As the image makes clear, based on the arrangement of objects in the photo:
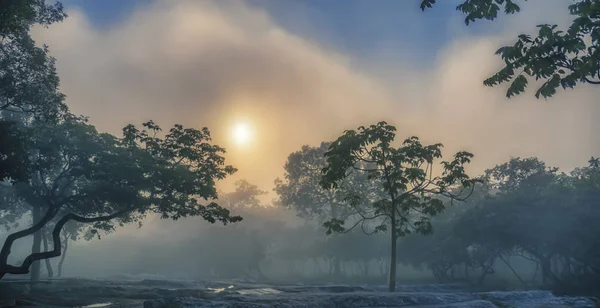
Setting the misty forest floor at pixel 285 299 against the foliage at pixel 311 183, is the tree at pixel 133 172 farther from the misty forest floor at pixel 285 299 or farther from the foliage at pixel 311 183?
the foliage at pixel 311 183

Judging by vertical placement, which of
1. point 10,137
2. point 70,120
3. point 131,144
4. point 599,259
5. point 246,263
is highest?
point 70,120

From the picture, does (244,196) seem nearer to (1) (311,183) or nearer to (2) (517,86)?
(1) (311,183)

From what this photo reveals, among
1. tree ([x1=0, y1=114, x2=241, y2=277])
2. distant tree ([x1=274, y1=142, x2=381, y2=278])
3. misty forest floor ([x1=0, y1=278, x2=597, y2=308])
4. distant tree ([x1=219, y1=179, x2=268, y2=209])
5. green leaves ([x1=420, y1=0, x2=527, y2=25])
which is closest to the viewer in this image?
green leaves ([x1=420, y1=0, x2=527, y2=25])

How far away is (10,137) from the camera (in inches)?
894

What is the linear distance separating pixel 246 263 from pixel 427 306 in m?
68.9

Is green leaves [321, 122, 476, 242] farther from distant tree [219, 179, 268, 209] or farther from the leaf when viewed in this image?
distant tree [219, 179, 268, 209]

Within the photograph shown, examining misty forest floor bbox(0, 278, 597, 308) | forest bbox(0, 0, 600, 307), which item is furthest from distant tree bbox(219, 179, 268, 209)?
misty forest floor bbox(0, 278, 597, 308)

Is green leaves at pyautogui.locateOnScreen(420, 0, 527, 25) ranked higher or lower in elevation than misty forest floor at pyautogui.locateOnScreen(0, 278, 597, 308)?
higher

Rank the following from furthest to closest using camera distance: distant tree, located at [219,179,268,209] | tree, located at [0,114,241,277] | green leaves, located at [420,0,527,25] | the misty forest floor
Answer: distant tree, located at [219,179,268,209], tree, located at [0,114,241,277], the misty forest floor, green leaves, located at [420,0,527,25]

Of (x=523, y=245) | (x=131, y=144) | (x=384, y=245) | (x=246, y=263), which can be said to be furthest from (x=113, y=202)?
(x=246, y=263)

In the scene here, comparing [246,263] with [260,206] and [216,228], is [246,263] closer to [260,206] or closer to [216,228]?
[216,228]

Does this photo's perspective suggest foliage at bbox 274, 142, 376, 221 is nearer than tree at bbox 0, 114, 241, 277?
No

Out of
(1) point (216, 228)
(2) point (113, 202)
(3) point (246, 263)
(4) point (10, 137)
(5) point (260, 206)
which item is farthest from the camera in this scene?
(5) point (260, 206)

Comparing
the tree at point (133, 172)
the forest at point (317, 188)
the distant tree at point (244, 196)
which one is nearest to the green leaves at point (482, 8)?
the forest at point (317, 188)
